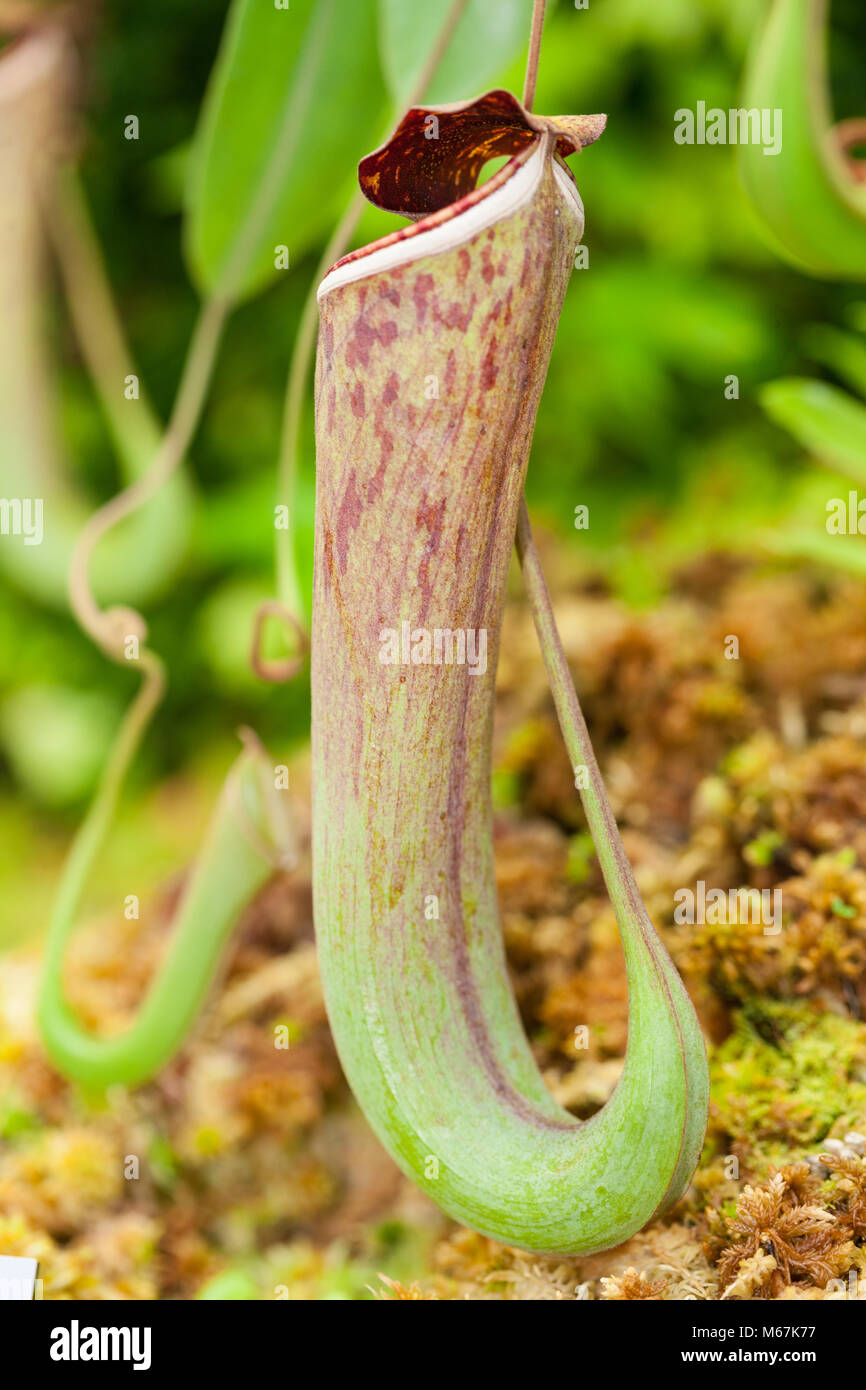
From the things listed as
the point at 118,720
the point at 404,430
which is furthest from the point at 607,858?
the point at 118,720

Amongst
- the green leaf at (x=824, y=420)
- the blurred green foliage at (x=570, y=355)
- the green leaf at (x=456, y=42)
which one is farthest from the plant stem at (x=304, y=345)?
the blurred green foliage at (x=570, y=355)

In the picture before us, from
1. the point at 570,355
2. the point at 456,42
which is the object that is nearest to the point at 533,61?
the point at 456,42

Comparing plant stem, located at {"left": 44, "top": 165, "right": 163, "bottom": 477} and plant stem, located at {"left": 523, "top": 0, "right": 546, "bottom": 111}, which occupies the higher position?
plant stem, located at {"left": 44, "top": 165, "right": 163, "bottom": 477}

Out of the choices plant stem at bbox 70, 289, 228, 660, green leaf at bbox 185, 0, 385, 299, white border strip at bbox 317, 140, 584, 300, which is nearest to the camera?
white border strip at bbox 317, 140, 584, 300

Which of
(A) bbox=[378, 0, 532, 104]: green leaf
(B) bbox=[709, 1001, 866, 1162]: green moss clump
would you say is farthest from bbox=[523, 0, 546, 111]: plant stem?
(B) bbox=[709, 1001, 866, 1162]: green moss clump

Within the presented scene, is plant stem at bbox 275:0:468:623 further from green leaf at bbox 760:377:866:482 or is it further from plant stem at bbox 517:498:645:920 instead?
green leaf at bbox 760:377:866:482

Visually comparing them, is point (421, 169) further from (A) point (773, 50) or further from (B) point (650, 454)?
(B) point (650, 454)
